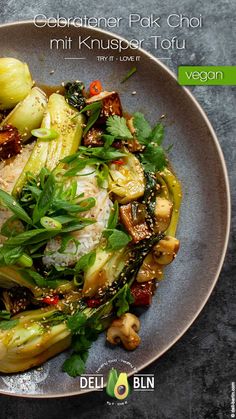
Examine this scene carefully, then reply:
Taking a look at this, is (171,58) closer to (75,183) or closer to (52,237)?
(75,183)

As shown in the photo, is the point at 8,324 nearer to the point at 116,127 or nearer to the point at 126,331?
the point at 126,331

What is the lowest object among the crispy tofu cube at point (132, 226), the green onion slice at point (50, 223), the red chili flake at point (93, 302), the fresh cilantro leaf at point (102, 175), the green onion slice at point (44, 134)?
the red chili flake at point (93, 302)

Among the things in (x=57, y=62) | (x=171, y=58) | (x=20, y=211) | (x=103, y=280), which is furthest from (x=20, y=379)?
(x=171, y=58)

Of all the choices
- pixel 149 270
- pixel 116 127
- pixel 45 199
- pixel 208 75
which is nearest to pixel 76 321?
pixel 149 270

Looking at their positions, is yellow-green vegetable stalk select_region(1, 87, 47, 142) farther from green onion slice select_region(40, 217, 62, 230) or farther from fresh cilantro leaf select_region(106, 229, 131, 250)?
fresh cilantro leaf select_region(106, 229, 131, 250)

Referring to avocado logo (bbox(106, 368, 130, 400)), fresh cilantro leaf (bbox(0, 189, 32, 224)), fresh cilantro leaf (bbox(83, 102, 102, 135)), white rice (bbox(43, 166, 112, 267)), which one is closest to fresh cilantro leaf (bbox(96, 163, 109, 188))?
white rice (bbox(43, 166, 112, 267))

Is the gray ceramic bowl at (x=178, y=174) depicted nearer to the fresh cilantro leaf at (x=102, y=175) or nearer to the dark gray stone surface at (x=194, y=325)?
the dark gray stone surface at (x=194, y=325)

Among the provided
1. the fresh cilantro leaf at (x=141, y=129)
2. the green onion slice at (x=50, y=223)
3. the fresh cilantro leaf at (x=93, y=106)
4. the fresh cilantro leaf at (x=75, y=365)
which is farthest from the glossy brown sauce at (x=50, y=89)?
the fresh cilantro leaf at (x=75, y=365)
